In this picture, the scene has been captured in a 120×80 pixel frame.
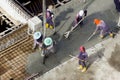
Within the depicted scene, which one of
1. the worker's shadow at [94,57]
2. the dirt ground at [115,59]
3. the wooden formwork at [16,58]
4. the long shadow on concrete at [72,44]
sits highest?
the wooden formwork at [16,58]

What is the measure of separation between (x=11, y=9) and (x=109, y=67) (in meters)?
7.01

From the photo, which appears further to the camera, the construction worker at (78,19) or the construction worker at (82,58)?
the construction worker at (78,19)

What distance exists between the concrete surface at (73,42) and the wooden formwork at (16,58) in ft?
1.25

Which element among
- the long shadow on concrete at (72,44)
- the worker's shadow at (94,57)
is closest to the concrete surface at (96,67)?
the worker's shadow at (94,57)

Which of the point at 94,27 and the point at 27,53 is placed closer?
the point at 27,53

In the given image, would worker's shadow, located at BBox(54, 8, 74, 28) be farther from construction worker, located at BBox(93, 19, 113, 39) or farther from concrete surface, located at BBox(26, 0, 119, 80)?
construction worker, located at BBox(93, 19, 113, 39)

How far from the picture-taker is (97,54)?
21.1 m

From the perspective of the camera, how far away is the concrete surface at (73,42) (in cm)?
2019

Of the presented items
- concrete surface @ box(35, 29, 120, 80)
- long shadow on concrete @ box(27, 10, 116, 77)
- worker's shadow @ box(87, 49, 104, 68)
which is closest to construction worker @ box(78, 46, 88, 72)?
concrete surface @ box(35, 29, 120, 80)

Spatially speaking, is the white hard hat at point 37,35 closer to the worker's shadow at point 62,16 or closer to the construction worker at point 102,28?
the worker's shadow at point 62,16

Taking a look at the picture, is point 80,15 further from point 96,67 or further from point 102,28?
point 96,67

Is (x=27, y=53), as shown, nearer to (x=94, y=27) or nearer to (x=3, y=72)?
(x=3, y=72)

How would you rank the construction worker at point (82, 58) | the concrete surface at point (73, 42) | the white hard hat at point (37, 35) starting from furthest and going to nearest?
the white hard hat at point (37, 35) → the concrete surface at point (73, 42) → the construction worker at point (82, 58)

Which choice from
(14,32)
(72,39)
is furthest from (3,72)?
(72,39)
